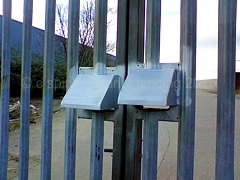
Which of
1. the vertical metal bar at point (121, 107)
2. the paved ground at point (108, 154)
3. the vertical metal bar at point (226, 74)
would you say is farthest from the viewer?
the paved ground at point (108, 154)

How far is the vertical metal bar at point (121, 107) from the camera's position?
1.07 m

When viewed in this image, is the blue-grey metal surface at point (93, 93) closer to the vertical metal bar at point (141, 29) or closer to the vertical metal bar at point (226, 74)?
the vertical metal bar at point (141, 29)

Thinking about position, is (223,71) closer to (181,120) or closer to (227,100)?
(227,100)

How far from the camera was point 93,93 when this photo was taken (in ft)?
3.31

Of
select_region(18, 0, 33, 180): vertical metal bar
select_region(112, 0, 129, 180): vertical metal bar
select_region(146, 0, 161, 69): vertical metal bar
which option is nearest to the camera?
select_region(146, 0, 161, 69): vertical metal bar

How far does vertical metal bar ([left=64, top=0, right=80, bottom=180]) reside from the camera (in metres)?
1.11

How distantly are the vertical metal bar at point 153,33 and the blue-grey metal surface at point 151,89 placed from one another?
0.06 m

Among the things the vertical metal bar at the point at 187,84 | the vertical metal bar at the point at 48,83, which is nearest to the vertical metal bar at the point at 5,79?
the vertical metal bar at the point at 48,83

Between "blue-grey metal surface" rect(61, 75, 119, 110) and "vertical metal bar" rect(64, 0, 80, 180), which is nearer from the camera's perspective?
"blue-grey metal surface" rect(61, 75, 119, 110)

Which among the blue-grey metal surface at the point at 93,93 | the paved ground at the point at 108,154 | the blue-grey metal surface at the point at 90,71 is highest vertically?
the blue-grey metal surface at the point at 90,71

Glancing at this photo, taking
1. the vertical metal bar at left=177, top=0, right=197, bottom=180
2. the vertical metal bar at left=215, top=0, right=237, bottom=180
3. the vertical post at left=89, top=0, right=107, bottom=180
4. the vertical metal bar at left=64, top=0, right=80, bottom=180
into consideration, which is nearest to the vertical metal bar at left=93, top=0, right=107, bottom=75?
the vertical post at left=89, top=0, right=107, bottom=180

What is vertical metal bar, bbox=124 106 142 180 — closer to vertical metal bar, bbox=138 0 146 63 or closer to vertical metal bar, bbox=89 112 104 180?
vertical metal bar, bbox=89 112 104 180

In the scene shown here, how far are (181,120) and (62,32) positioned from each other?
34.4 feet

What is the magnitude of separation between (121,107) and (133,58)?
0.24 m
